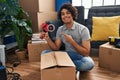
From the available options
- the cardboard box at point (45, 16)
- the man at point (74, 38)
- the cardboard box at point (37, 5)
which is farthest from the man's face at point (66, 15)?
the cardboard box at point (37, 5)

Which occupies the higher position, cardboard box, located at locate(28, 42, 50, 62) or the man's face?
the man's face

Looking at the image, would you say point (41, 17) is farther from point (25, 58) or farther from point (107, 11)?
point (107, 11)

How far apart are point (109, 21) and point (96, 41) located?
384mm

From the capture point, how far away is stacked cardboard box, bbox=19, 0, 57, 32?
3.24m

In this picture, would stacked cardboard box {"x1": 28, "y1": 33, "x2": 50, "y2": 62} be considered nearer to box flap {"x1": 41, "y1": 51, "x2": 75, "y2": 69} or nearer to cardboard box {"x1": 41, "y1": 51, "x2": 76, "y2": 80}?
box flap {"x1": 41, "y1": 51, "x2": 75, "y2": 69}

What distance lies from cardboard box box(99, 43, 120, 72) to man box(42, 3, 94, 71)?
31 cm

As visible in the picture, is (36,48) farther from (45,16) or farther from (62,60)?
(62,60)

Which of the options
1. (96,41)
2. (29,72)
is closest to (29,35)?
(29,72)

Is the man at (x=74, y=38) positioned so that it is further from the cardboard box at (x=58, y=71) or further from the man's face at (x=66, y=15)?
the cardboard box at (x=58, y=71)

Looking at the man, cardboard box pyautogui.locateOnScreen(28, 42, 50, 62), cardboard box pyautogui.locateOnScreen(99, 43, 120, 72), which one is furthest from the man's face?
cardboard box pyautogui.locateOnScreen(28, 42, 50, 62)

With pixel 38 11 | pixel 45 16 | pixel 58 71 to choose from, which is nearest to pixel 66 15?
pixel 58 71

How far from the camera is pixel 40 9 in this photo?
3.33 m

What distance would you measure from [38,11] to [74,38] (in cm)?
134

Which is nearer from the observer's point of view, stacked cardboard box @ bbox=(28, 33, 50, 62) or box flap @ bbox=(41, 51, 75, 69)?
box flap @ bbox=(41, 51, 75, 69)
